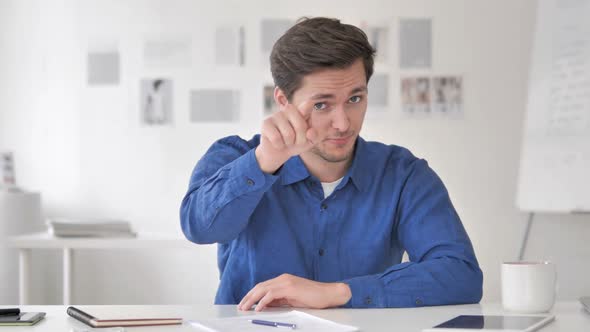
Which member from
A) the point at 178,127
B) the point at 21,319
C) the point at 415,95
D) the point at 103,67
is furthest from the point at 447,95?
the point at 21,319

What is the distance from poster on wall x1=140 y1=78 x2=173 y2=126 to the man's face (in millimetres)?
2222

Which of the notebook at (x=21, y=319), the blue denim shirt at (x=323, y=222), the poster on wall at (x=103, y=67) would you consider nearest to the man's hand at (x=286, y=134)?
the blue denim shirt at (x=323, y=222)

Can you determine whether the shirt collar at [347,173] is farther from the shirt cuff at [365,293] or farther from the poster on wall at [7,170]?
the poster on wall at [7,170]

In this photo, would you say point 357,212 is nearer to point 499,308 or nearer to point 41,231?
point 499,308

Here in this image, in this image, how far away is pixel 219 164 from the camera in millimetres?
1809

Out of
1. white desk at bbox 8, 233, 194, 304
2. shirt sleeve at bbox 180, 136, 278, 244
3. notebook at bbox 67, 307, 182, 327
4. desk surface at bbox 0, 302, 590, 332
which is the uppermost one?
shirt sleeve at bbox 180, 136, 278, 244

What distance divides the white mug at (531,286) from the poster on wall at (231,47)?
2.62 m

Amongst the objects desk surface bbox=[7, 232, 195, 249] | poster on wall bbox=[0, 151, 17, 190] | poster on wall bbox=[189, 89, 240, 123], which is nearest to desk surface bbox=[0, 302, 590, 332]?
desk surface bbox=[7, 232, 195, 249]

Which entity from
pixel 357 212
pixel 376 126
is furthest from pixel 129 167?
pixel 357 212

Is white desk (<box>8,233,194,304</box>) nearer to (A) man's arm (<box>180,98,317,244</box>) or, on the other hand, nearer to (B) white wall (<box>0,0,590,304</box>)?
(B) white wall (<box>0,0,590,304</box>)

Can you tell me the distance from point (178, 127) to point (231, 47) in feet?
1.49

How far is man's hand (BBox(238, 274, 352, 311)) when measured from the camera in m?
1.44

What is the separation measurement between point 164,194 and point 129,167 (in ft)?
0.70

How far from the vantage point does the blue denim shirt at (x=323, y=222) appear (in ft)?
5.42
